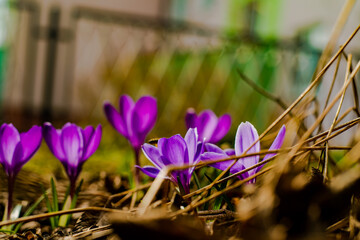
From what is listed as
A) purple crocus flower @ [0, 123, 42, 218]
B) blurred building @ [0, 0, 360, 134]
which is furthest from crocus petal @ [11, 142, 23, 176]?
blurred building @ [0, 0, 360, 134]

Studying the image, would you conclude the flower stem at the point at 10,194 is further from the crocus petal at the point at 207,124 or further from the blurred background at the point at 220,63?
the blurred background at the point at 220,63

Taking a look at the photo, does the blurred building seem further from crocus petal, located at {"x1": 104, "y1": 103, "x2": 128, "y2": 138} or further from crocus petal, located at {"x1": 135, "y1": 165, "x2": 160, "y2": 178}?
crocus petal, located at {"x1": 135, "y1": 165, "x2": 160, "y2": 178}

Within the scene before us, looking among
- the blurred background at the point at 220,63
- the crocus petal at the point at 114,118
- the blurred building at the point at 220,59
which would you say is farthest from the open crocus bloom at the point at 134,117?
the blurred building at the point at 220,59

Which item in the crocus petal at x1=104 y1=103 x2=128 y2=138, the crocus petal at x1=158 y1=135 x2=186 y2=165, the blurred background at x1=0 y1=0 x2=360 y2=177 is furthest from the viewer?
the blurred background at x1=0 y1=0 x2=360 y2=177

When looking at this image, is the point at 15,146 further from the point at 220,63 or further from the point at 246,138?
the point at 220,63

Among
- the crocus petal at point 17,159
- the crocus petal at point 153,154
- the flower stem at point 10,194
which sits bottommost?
the flower stem at point 10,194

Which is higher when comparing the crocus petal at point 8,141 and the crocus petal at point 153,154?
the crocus petal at point 153,154

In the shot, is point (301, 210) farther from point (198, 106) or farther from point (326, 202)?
point (198, 106)
